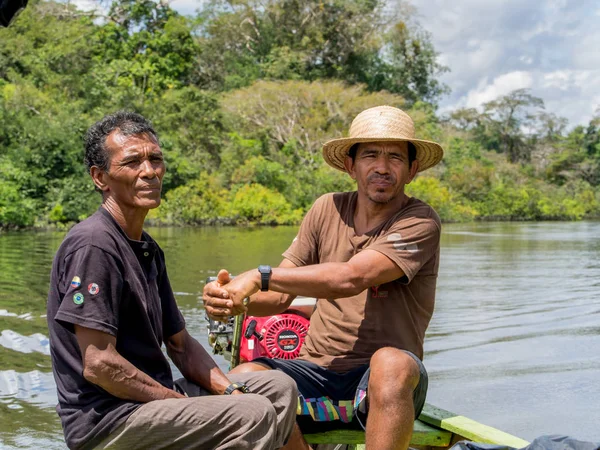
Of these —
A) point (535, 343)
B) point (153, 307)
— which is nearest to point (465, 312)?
point (535, 343)

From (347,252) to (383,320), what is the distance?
310 millimetres

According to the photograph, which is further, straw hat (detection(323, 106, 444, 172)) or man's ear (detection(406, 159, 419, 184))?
man's ear (detection(406, 159, 419, 184))

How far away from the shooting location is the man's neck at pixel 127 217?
274cm

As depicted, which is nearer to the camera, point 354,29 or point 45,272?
point 45,272

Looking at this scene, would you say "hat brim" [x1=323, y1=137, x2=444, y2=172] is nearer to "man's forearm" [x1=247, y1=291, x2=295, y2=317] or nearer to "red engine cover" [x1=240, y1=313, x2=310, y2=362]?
"man's forearm" [x1=247, y1=291, x2=295, y2=317]

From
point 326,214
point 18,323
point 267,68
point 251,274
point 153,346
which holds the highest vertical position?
point 267,68

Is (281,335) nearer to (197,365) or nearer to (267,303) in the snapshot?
(267,303)

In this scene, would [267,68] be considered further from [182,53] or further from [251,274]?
[251,274]

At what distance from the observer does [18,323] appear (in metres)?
7.96

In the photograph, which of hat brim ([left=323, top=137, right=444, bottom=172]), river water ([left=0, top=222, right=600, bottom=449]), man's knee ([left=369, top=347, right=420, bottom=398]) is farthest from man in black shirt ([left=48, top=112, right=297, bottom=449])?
river water ([left=0, top=222, right=600, bottom=449])

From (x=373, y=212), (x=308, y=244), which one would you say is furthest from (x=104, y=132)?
(x=373, y=212)

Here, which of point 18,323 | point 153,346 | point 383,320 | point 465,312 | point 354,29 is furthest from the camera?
point 354,29

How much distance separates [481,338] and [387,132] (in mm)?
4701

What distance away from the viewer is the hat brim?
334 centimetres
